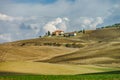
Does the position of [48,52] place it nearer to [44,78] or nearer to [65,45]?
[65,45]

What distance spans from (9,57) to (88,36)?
97.6 metres

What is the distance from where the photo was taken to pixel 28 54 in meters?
111

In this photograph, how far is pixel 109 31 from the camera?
631 ft

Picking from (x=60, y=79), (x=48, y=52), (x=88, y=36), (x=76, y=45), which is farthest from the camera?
(x=88, y=36)

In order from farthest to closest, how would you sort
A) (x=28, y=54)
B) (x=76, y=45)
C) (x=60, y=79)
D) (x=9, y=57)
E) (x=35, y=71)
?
(x=76, y=45) → (x=28, y=54) → (x=9, y=57) → (x=35, y=71) → (x=60, y=79)

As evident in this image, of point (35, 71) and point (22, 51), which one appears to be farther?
point (22, 51)

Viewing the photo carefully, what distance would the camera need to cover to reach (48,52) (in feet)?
393

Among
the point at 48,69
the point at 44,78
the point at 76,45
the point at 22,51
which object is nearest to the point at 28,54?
the point at 22,51

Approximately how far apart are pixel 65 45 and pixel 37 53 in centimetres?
A: 3446

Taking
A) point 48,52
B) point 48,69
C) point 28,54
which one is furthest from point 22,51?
point 48,69

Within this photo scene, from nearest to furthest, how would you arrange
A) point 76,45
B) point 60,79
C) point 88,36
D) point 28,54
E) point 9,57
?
point 60,79, point 9,57, point 28,54, point 76,45, point 88,36

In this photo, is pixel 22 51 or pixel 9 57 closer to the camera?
pixel 9 57

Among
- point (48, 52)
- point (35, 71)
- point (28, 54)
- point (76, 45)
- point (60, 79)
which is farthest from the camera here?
point (76, 45)

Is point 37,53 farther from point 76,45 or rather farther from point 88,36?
point 88,36
